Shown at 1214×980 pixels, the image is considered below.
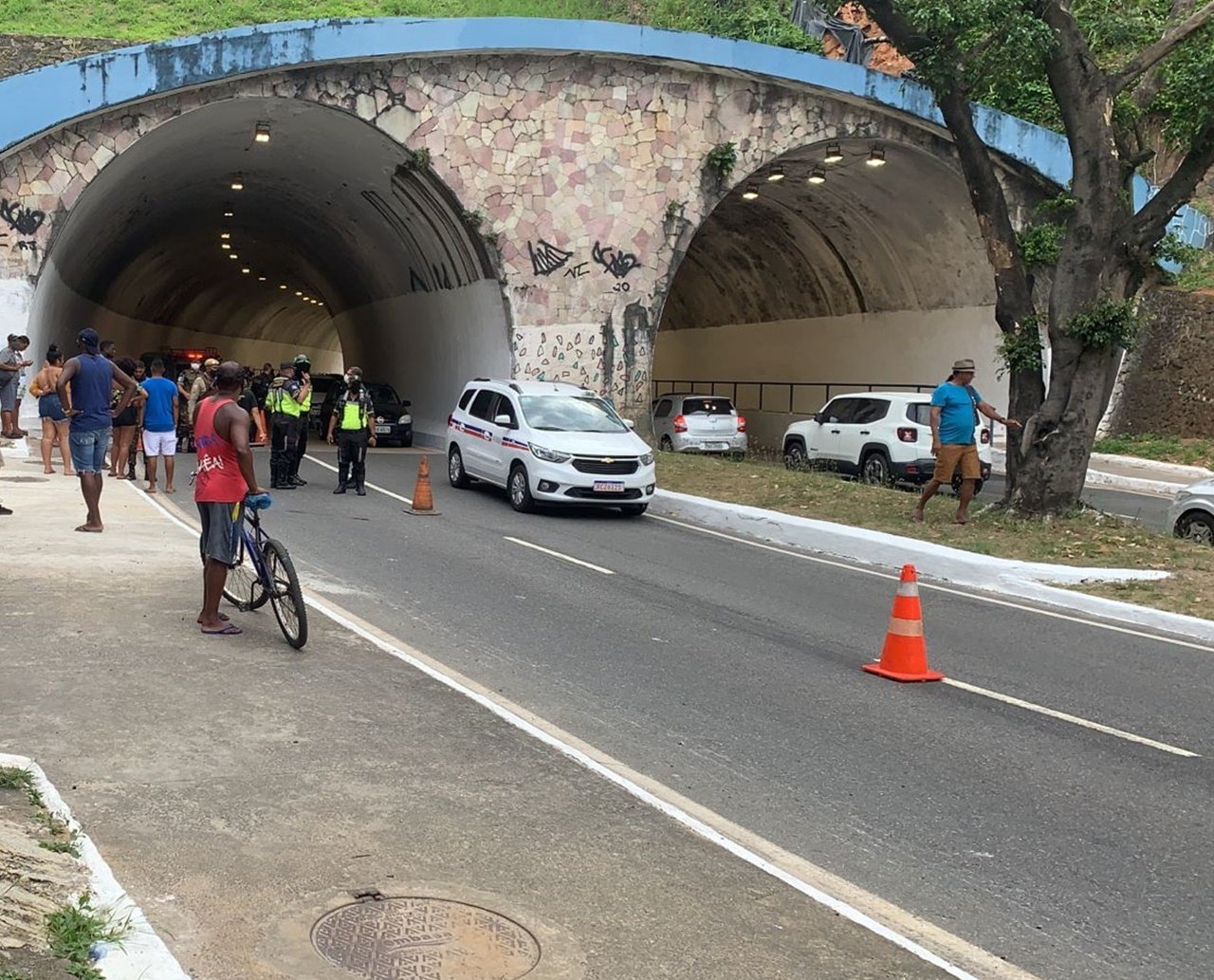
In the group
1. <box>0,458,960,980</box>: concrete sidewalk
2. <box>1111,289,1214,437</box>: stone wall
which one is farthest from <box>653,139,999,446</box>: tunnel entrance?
<box>0,458,960,980</box>: concrete sidewalk

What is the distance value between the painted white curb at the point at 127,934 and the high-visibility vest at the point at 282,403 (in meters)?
13.6

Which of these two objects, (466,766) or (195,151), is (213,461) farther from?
(195,151)

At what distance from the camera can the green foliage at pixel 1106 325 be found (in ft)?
49.3

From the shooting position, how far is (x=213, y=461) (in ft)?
26.2

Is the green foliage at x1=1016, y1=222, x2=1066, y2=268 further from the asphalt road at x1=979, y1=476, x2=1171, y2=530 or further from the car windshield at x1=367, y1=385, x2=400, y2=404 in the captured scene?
the car windshield at x1=367, y1=385, x2=400, y2=404

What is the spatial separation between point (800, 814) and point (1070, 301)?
11.9m

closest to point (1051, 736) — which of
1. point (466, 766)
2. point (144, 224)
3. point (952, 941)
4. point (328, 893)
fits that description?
point (952, 941)

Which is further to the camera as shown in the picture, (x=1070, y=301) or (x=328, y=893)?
(x=1070, y=301)

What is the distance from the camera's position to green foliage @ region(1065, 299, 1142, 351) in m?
15.0

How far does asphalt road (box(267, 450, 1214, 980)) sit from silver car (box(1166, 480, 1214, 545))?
480cm

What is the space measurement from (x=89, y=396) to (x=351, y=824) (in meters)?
8.04

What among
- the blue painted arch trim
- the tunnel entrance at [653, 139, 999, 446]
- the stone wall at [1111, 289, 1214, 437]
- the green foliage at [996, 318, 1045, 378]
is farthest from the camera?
the tunnel entrance at [653, 139, 999, 446]

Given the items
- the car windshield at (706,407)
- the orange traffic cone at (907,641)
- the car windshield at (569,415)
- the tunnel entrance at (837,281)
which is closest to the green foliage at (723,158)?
the tunnel entrance at (837,281)

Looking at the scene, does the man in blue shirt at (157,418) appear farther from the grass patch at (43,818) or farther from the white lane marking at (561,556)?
the grass patch at (43,818)
